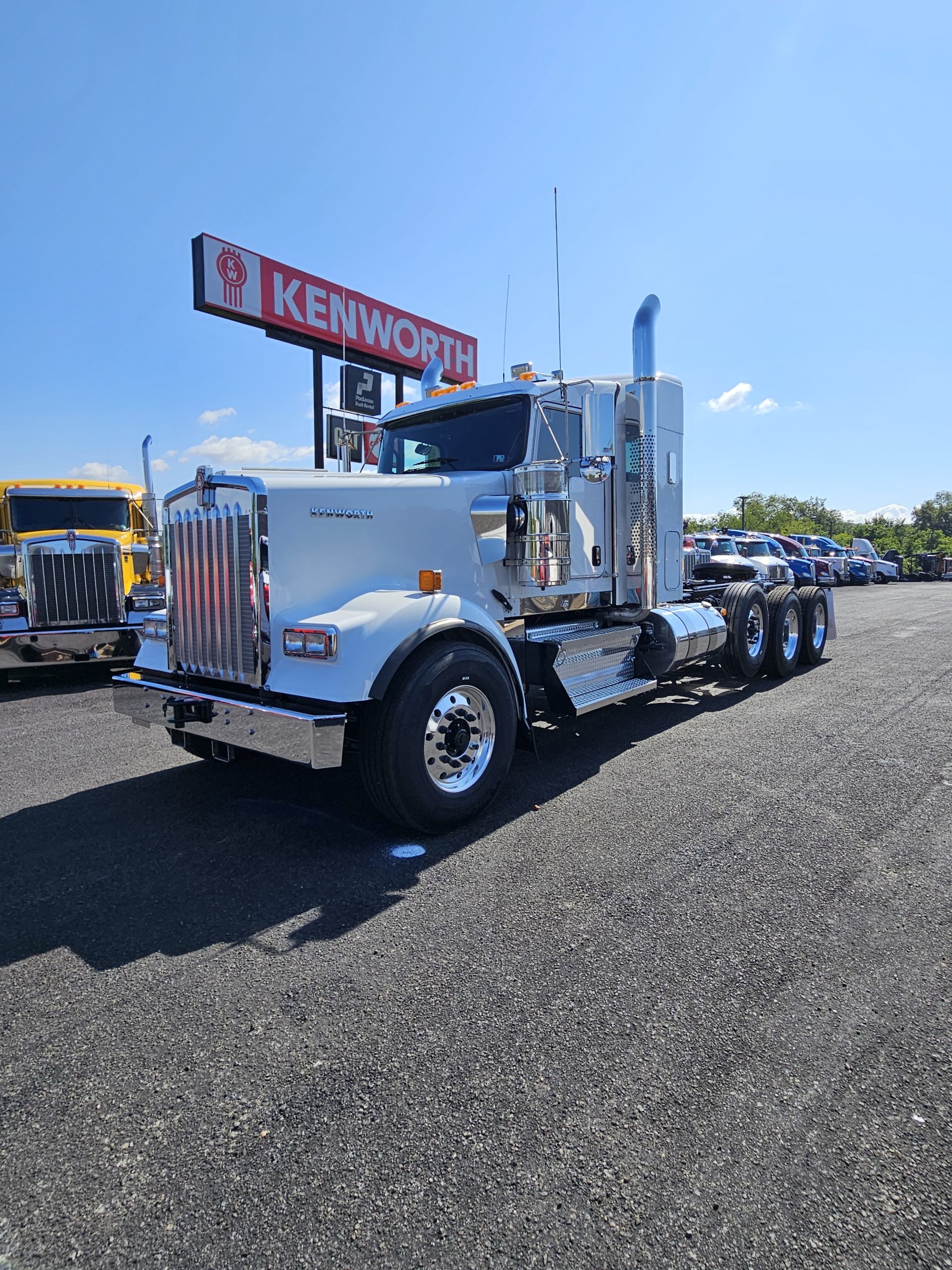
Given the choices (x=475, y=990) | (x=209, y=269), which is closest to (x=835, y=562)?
(x=209, y=269)

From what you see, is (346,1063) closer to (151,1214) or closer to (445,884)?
(151,1214)

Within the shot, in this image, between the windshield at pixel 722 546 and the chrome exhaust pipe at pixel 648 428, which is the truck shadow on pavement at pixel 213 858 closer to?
the chrome exhaust pipe at pixel 648 428

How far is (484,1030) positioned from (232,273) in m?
14.0

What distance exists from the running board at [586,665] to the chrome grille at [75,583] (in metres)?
6.30

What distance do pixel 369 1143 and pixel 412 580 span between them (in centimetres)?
325

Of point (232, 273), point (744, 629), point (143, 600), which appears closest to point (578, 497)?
point (744, 629)

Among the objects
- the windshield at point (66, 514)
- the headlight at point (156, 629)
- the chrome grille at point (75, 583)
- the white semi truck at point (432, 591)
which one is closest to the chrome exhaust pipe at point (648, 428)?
A: the white semi truck at point (432, 591)

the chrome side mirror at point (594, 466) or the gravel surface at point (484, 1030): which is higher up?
the chrome side mirror at point (594, 466)

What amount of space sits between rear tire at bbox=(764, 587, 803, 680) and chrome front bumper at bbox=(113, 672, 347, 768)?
6772 millimetres

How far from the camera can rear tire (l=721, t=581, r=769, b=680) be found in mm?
8656

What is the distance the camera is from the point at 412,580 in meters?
4.81

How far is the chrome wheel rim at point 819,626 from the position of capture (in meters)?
10.3

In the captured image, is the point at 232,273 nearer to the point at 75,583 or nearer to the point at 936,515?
the point at 75,583

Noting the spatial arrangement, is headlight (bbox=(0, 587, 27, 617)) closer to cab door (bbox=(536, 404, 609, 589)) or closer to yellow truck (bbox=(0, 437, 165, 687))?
yellow truck (bbox=(0, 437, 165, 687))
